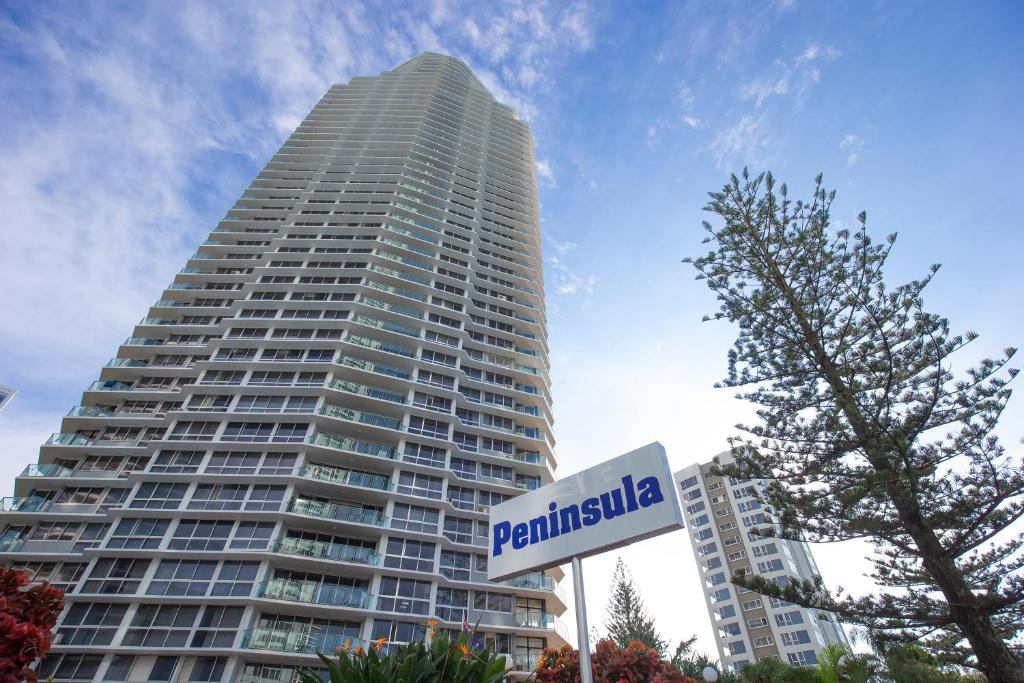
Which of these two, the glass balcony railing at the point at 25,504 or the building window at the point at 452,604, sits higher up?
the glass balcony railing at the point at 25,504

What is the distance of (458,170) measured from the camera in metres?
47.8

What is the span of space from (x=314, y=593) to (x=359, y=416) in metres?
9.46

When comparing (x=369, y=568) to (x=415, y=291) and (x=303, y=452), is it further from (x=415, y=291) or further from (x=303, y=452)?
(x=415, y=291)

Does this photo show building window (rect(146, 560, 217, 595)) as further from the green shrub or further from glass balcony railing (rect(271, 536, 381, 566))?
the green shrub

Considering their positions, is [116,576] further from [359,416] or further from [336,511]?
[359,416]

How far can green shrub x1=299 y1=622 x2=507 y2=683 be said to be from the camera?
5.36 metres

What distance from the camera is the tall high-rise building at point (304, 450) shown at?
20.5 m

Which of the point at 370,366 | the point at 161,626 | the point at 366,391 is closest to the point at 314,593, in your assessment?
the point at 161,626

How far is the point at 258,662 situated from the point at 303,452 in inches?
355

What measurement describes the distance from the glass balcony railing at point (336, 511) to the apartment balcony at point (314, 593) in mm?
2897

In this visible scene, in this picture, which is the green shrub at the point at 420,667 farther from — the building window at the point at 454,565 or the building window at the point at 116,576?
the building window at the point at 116,576

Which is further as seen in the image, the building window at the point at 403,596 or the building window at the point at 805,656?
the building window at the point at 805,656

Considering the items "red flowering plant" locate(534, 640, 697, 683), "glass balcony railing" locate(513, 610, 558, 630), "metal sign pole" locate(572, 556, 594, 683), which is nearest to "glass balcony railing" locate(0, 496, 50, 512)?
"glass balcony railing" locate(513, 610, 558, 630)

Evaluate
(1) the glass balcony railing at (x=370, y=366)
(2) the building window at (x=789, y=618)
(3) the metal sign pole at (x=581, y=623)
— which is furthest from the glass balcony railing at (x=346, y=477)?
(2) the building window at (x=789, y=618)
